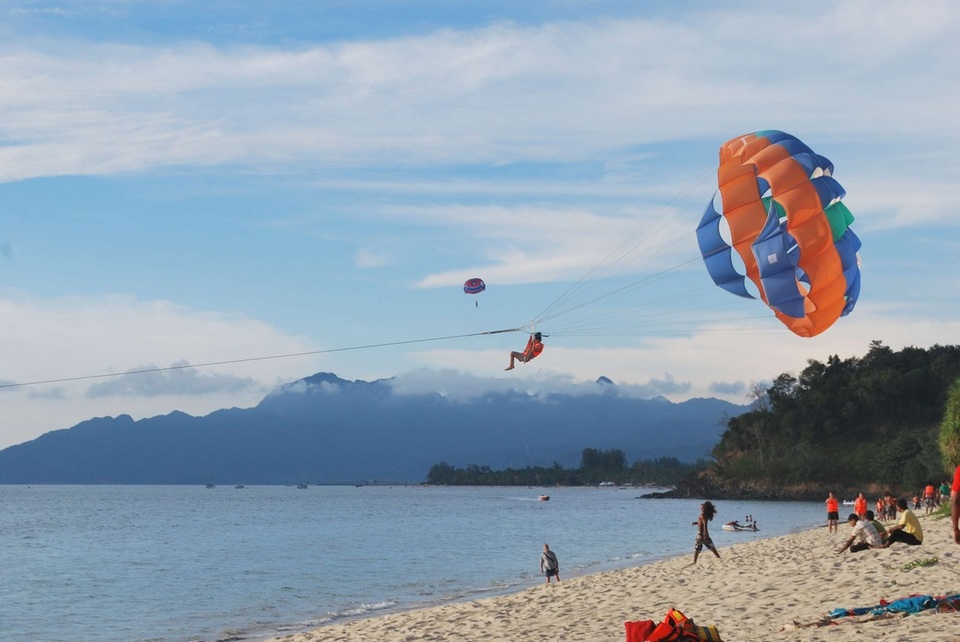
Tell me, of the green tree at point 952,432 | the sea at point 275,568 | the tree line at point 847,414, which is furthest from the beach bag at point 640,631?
the tree line at point 847,414

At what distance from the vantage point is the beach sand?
11.7 metres

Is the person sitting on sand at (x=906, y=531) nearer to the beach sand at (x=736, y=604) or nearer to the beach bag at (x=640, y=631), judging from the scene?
the beach sand at (x=736, y=604)

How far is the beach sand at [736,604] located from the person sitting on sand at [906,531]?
0.75 feet

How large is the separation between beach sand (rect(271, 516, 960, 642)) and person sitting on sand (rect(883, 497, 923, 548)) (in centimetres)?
23

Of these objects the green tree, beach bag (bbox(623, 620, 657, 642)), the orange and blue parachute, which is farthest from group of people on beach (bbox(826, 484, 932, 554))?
the green tree

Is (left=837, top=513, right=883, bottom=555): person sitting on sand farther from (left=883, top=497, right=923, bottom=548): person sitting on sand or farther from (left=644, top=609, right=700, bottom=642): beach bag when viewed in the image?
(left=644, top=609, right=700, bottom=642): beach bag

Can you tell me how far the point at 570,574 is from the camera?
98.8 ft

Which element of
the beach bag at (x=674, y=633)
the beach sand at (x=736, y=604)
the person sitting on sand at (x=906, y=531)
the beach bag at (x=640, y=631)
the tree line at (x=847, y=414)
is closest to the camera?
the beach bag at (x=674, y=633)

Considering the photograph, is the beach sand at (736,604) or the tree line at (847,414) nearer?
the beach sand at (736,604)

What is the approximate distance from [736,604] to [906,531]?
422 centimetres

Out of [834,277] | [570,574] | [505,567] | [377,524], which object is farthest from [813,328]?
[377,524]

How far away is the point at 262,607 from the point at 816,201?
17.8 m

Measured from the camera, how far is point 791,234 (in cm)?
1723

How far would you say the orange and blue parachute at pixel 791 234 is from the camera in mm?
17188
